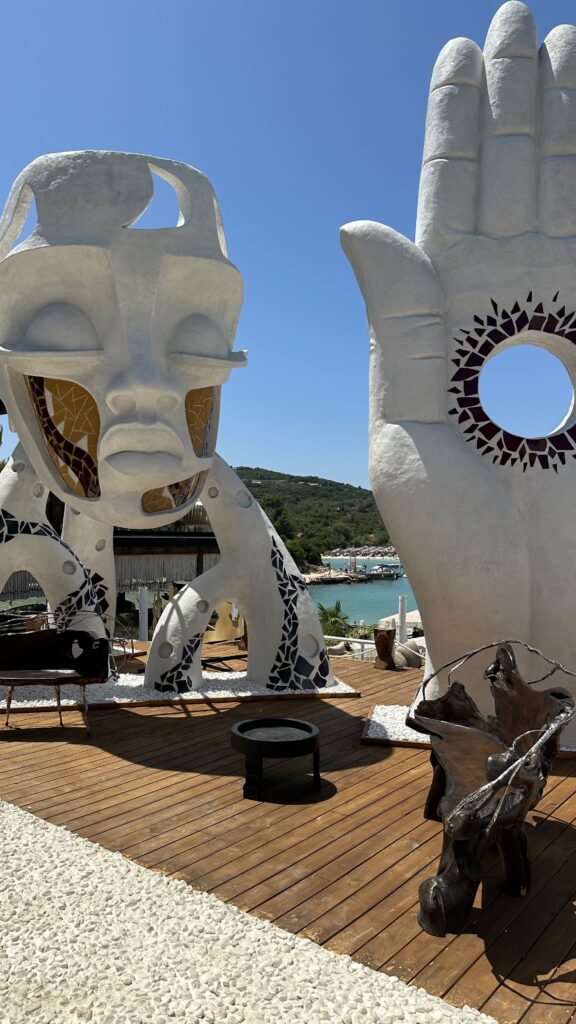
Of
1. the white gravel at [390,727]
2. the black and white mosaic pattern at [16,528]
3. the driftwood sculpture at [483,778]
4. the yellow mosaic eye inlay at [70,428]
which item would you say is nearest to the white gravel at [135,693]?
the white gravel at [390,727]

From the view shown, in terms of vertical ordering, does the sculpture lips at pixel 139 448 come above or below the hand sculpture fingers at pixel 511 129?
below

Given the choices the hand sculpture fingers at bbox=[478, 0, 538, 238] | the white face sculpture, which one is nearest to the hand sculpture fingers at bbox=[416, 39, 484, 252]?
the hand sculpture fingers at bbox=[478, 0, 538, 238]

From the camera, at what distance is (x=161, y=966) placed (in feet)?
11.1

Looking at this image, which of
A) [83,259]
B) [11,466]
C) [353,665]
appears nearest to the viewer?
[83,259]

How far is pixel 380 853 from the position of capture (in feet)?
15.3

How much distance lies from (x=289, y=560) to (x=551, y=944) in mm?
6181

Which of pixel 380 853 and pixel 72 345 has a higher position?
pixel 72 345

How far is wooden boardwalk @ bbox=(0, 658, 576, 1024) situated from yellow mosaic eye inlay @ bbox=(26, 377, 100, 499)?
2589 mm

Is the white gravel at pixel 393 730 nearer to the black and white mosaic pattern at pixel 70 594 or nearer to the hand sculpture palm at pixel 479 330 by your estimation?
the hand sculpture palm at pixel 479 330

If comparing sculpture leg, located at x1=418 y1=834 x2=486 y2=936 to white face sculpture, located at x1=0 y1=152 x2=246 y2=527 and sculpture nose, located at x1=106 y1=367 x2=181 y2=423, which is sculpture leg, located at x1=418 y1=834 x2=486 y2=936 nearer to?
white face sculpture, located at x1=0 y1=152 x2=246 y2=527

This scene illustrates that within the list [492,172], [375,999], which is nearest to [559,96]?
[492,172]

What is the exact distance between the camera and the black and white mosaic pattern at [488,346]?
7070 mm

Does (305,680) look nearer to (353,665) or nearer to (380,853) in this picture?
(353,665)

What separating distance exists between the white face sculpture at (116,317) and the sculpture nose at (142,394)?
0.4 inches
